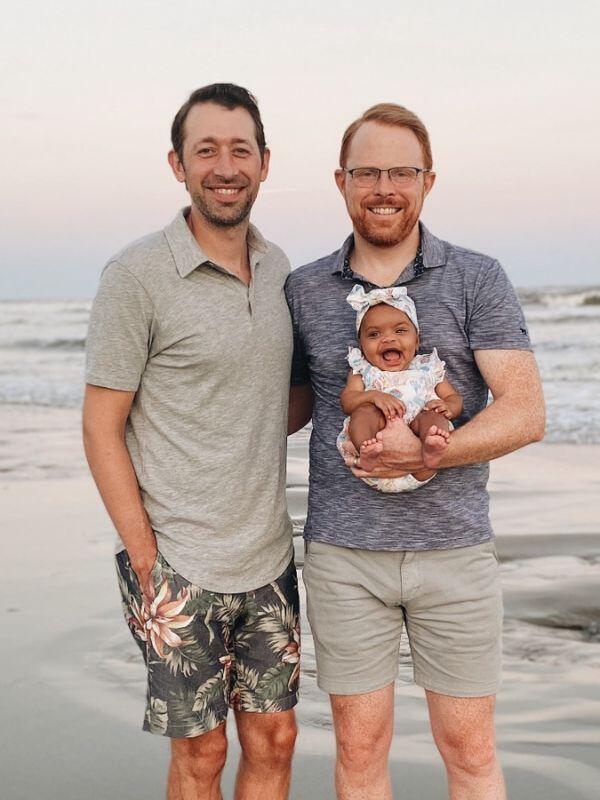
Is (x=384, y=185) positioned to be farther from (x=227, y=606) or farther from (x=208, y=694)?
(x=208, y=694)

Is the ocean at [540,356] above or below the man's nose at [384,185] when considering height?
below

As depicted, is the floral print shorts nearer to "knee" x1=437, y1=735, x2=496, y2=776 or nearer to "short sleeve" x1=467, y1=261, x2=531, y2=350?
"knee" x1=437, y1=735, x2=496, y2=776

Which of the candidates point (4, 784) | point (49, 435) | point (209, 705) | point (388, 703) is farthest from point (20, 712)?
point (49, 435)

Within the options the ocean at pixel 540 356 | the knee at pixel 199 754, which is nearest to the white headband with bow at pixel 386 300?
the knee at pixel 199 754

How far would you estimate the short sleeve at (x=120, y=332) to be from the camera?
304 centimetres

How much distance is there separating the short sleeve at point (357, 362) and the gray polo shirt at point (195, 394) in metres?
0.23

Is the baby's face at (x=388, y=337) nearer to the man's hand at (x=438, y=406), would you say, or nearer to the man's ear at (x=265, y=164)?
the man's hand at (x=438, y=406)

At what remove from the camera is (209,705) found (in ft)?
10.5

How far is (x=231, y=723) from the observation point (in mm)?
4348

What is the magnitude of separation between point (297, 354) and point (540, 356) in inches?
624

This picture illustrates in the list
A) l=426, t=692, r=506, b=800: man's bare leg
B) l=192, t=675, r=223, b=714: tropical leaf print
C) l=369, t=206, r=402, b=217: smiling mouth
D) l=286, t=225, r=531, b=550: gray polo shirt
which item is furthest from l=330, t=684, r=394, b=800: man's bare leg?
l=369, t=206, r=402, b=217: smiling mouth

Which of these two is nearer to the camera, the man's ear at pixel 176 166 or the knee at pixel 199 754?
the knee at pixel 199 754

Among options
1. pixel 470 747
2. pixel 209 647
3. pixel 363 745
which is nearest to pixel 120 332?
pixel 209 647

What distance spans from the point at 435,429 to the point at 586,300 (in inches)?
1151
